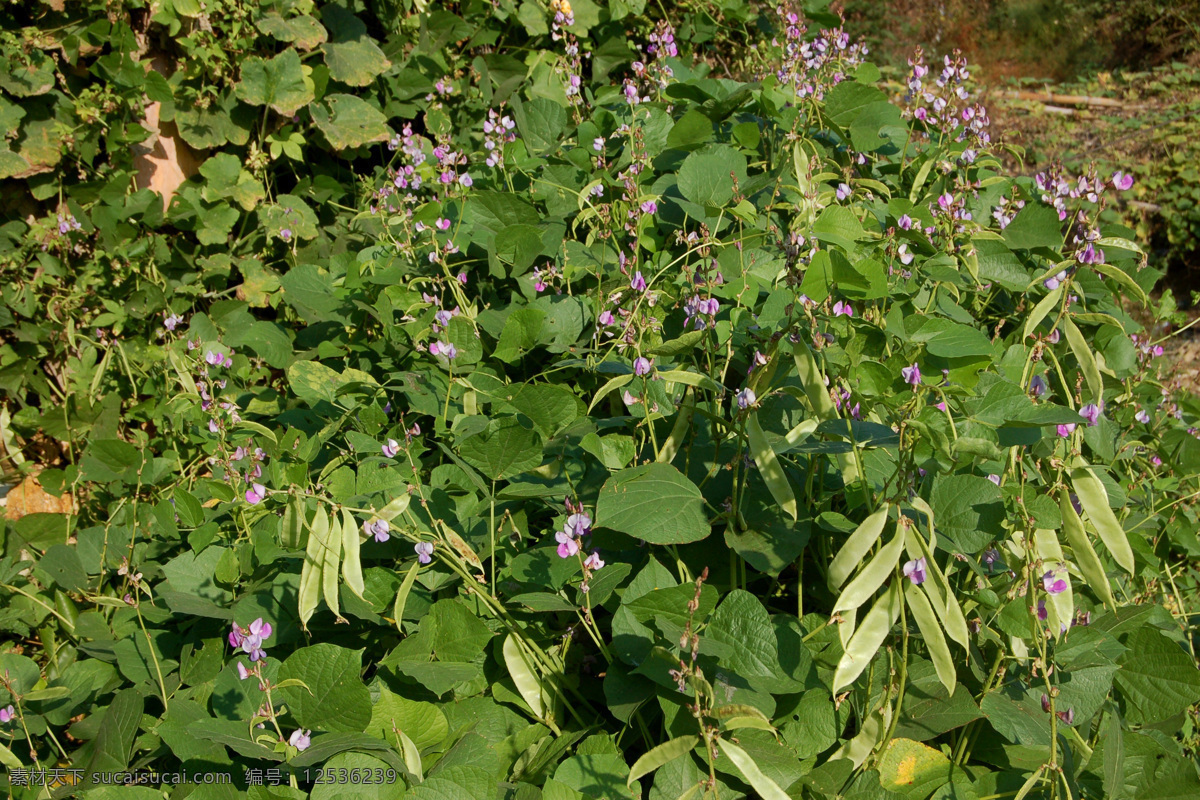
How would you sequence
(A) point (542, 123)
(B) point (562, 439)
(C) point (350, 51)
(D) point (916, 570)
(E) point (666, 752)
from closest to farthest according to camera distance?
(D) point (916, 570) < (E) point (666, 752) < (B) point (562, 439) < (A) point (542, 123) < (C) point (350, 51)

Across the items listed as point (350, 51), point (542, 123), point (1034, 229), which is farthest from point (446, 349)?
point (350, 51)

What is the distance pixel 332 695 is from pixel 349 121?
263cm

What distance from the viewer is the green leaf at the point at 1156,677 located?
4.73 feet

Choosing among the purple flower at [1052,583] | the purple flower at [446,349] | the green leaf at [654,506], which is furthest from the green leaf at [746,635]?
the purple flower at [446,349]

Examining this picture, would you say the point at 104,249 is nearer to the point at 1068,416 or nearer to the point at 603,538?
the point at 603,538

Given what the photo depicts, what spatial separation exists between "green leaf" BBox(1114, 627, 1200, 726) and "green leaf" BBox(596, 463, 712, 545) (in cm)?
82

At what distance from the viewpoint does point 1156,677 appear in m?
1.47

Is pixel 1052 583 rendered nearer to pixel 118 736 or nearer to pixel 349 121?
pixel 118 736

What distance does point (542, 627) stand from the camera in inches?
62.2

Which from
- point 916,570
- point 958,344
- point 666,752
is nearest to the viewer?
point 916,570

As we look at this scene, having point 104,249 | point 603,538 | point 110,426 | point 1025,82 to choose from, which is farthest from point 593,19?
point 1025,82

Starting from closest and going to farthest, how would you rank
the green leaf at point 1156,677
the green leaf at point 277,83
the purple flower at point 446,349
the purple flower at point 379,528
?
the purple flower at point 379,528, the green leaf at point 1156,677, the purple flower at point 446,349, the green leaf at point 277,83

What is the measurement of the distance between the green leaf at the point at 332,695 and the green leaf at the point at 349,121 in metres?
2.45

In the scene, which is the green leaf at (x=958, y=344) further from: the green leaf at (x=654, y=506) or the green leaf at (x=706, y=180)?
the green leaf at (x=706, y=180)
